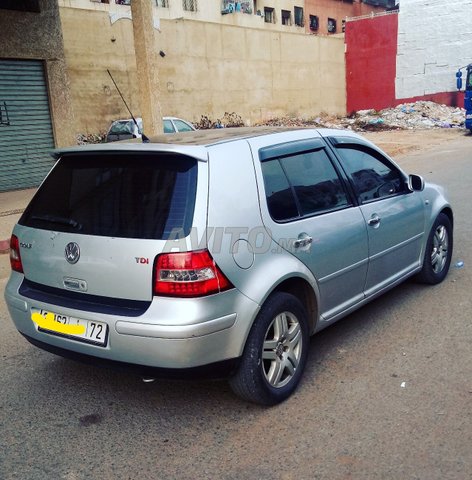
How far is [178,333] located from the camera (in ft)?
8.65

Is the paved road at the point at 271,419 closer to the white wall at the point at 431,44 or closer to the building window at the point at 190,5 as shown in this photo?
the white wall at the point at 431,44

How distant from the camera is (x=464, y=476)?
7.99 ft

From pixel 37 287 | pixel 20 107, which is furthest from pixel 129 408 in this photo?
pixel 20 107

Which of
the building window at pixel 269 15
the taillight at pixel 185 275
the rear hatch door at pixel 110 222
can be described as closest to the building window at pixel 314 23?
the building window at pixel 269 15

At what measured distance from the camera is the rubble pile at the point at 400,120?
2653cm

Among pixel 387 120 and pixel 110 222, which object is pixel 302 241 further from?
pixel 387 120

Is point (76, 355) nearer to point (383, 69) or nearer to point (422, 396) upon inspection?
point (422, 396)

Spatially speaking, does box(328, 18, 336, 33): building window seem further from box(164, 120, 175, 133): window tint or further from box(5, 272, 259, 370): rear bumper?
box(5, 272, 259, 370): rear bumper

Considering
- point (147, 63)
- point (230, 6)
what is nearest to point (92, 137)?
point (147, 63)

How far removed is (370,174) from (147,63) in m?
9.04

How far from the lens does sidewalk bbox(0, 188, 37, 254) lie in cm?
793

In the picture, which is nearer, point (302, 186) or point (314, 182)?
point (302, 186)

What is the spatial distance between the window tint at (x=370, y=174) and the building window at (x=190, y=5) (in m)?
32.7

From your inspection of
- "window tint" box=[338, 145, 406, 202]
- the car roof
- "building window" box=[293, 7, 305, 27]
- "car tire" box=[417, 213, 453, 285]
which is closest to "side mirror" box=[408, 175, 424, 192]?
"window tint" box=[338, 145, 406, 202]
